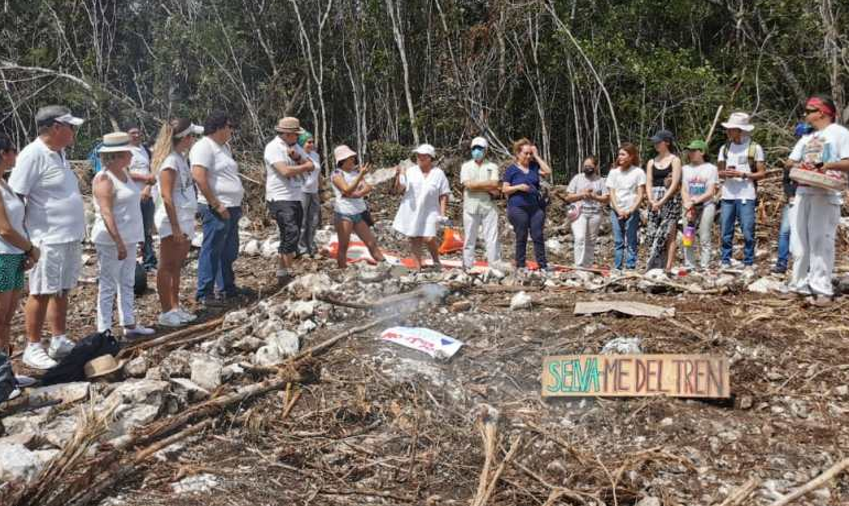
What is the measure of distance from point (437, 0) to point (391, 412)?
11782 mm

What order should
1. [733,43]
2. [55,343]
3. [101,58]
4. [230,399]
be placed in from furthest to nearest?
1. [101,58]
2. [733,43]
3. [55,343]
4. [230,399]

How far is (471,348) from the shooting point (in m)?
4.81

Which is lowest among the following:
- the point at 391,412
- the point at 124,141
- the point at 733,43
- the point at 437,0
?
the point at 391,412

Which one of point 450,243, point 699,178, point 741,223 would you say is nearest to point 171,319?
point 450,243

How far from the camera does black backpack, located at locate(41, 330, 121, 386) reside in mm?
4441

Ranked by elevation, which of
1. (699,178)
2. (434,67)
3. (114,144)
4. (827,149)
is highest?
(434,67)

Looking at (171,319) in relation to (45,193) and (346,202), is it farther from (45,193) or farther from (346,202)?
(346,202)

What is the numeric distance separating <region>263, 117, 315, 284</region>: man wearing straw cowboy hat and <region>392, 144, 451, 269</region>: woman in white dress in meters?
1.01

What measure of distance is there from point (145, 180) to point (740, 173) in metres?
5.95

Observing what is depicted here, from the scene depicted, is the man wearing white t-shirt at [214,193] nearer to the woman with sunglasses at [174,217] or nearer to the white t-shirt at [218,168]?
the white t-shirt at [218,168]

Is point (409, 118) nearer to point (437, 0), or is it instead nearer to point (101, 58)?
point (437, 0)

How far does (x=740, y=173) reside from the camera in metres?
7.46

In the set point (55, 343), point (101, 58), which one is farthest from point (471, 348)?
point (101, 58)

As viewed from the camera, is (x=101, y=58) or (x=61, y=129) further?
(x=101, y=58)
